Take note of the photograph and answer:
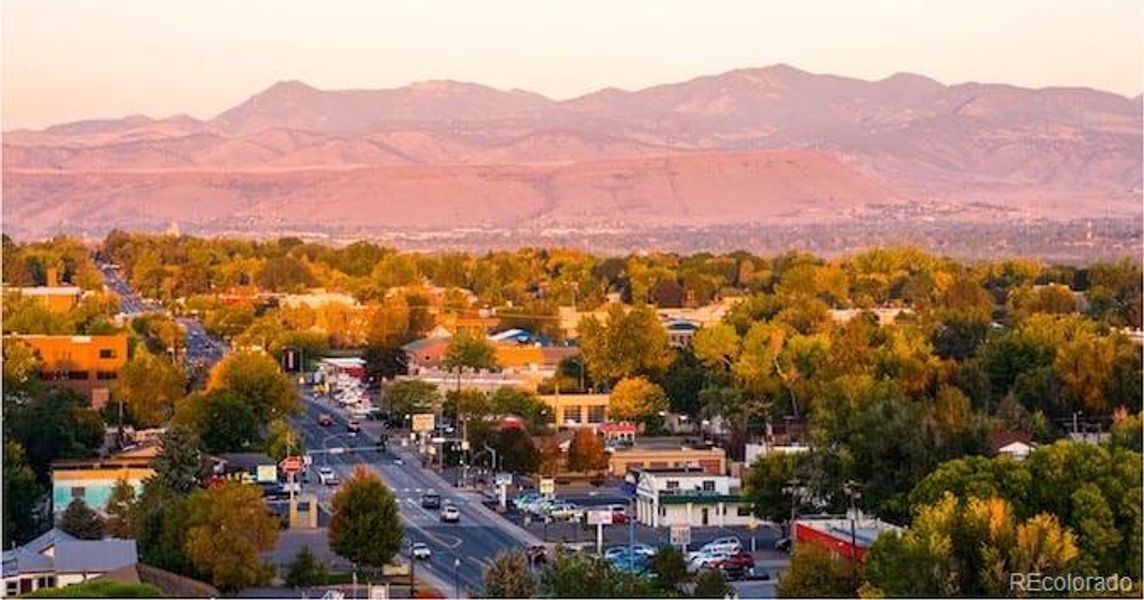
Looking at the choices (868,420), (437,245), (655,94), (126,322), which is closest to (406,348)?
(126,322)

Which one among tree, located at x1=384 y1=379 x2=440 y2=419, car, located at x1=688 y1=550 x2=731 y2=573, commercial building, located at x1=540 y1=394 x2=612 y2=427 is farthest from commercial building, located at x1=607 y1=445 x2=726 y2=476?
car, located at x1=688 y1=550 x2=731 y2=573

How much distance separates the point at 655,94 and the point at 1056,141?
106ft

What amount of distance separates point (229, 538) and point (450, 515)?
465 centimetres

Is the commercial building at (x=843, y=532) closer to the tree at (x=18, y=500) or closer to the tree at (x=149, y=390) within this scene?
the tree at (x=18, y=500)

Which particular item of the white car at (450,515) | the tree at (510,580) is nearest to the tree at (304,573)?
the tree at (510,580)

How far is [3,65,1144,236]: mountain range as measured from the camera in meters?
130

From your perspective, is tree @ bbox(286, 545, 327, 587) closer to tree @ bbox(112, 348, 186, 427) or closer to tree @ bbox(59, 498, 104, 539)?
tree @ bbox(59, 498, 104, 539)

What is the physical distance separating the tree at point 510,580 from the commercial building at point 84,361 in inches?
667

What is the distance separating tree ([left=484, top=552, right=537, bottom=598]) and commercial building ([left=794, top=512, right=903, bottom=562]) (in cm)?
212

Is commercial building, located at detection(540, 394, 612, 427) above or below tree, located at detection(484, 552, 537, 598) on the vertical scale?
below

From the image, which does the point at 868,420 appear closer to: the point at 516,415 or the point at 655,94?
the point at 516,415

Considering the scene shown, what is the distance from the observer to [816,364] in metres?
33.2

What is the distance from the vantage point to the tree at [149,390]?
30.1 meters

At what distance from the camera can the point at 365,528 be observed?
64.5ft
